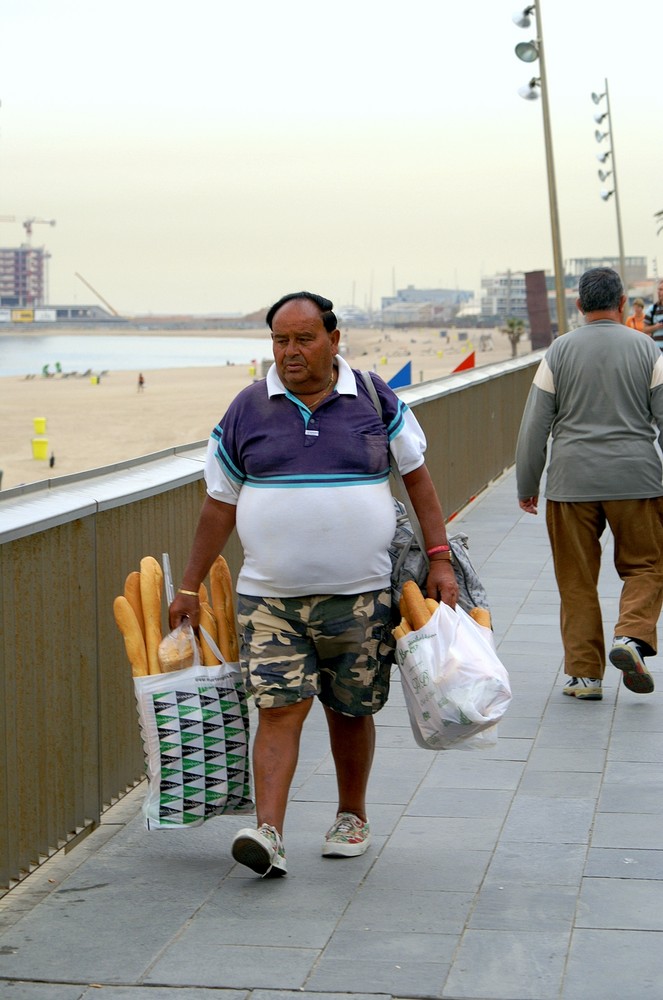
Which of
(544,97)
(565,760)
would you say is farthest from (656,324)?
(544,97)

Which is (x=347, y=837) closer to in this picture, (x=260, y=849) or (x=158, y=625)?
(x=260, y=849)

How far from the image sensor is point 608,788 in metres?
5.09

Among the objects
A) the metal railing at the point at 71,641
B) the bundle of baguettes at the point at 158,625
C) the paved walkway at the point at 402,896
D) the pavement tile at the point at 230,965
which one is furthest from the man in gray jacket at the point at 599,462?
the pavement tile at the point at 230,965

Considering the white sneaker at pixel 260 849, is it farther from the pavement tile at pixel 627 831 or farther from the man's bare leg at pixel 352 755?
the pavement tile at pixel 627 831

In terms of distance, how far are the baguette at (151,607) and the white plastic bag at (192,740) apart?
7cm

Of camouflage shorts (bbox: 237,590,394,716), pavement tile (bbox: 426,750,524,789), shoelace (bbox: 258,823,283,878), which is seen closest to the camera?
shoelace (bbox: 258,823,283,878)

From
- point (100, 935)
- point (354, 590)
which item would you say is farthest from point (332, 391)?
point (100, 935)

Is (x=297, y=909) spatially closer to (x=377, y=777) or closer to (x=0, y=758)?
(x=0, y=758)

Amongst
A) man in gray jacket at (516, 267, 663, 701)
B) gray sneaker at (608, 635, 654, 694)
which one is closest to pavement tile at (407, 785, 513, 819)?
gray sneaker at (608, 635, 654, 694)

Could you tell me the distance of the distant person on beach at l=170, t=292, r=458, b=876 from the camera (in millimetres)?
4188

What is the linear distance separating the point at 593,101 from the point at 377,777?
4365 cm

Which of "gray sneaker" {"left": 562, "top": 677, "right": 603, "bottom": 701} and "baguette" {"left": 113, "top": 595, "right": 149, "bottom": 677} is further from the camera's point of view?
"gray sneaker" {"left": 562, "top": 677, "right": 603, "bottom": 701}

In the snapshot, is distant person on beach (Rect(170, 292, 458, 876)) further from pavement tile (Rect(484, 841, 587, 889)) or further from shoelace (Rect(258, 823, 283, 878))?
pavement tile (Rect(484, 841, 587, 889))

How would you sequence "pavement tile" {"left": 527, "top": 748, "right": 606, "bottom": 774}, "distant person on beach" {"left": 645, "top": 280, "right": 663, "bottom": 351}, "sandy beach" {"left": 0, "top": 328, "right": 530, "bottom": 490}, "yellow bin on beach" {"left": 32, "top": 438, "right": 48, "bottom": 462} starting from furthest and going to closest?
1. "sandy beach" {"left": 0, "top": 328, "right": 530, "bottom": 490}
2. "yellow bin on beach" {"left": 32, "top": 438, "right": 48, "bottom": 462}
3. "distant person on beach" {"left": 645, "top": 280, "right": 663, "bottom": 351}
4. "pavement tile" {"left": 527, "top": 748, "right": 606, "bottom": 774}
